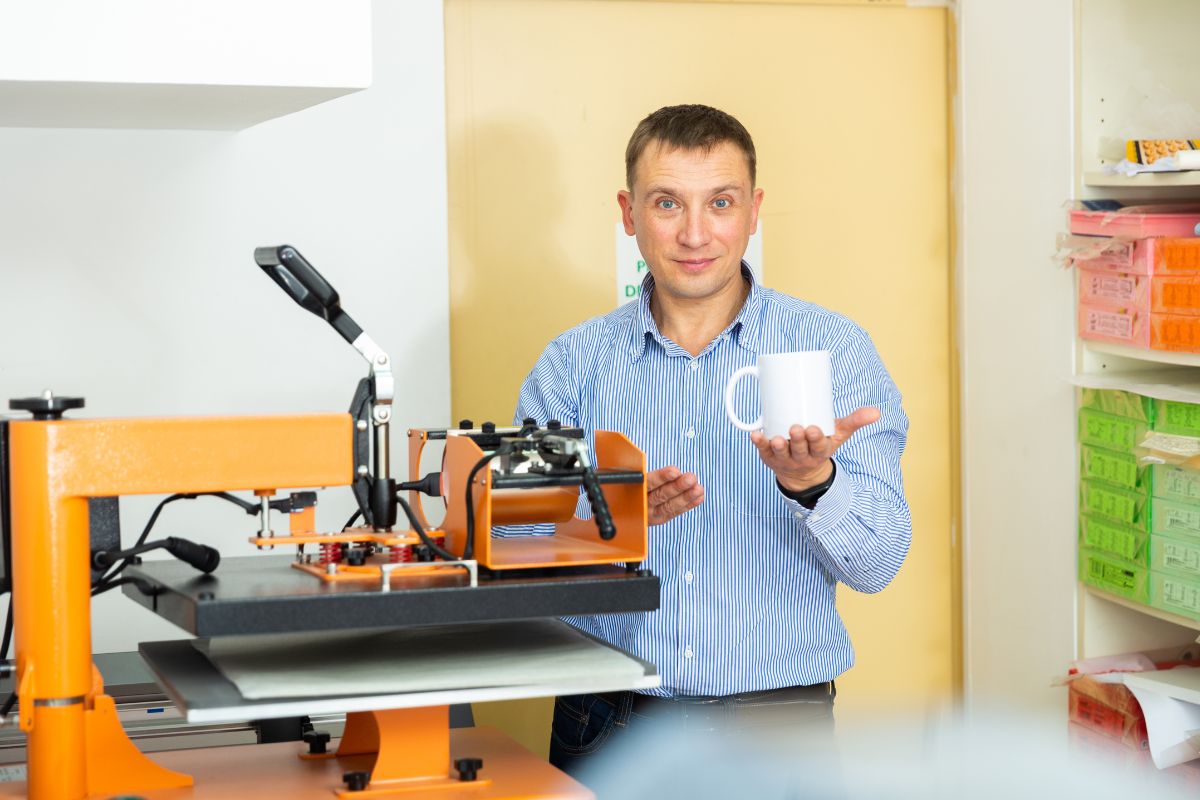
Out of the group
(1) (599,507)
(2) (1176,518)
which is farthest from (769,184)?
(1) (599,507)

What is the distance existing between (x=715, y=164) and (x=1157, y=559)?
1.01 meters

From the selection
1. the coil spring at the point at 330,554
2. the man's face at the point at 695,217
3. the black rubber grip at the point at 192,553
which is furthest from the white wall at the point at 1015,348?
the black rubber grip at the point at 192,553

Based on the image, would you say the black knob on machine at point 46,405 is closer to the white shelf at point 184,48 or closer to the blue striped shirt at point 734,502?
the white shelf at point 184,48

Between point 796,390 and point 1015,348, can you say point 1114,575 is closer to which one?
point 1015,348

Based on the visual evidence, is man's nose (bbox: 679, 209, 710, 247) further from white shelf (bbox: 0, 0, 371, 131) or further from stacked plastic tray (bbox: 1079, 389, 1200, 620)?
stacked plastic tray (bbox: 1079, 389, 1200, 620)

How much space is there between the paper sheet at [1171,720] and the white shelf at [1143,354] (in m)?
0.53

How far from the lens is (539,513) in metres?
1.42

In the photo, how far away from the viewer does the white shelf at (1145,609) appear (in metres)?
2.21

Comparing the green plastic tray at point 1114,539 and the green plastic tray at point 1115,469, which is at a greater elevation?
the green plastic tray at point 1115,469

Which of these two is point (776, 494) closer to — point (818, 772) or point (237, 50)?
point (818, 772)

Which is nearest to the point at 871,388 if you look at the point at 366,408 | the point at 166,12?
the point at 366,408

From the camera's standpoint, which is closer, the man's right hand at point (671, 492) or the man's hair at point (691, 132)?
the man's right hand at point (671, 492)

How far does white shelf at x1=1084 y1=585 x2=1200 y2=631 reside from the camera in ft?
7.27

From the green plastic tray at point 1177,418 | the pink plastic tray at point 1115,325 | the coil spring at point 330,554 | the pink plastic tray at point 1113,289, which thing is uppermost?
the pink plastic tray at point 1113,289
